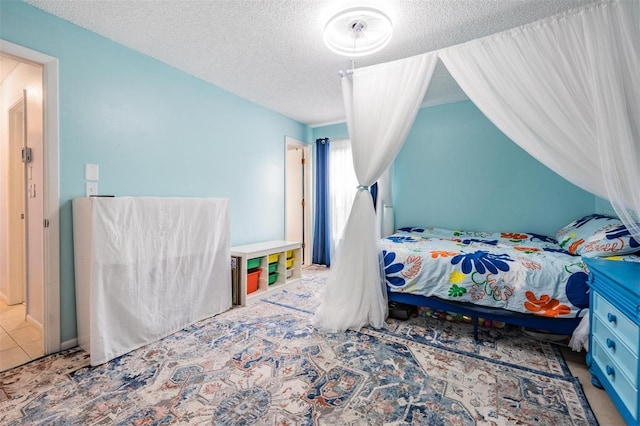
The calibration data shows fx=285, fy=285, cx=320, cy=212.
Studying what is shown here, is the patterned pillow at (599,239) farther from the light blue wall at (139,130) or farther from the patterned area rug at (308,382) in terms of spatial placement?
the light blue wall at (139,130)

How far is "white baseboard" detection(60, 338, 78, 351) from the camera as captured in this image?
2123 millimetres

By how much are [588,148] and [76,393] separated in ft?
10.6

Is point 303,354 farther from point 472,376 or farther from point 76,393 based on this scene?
point 76,393

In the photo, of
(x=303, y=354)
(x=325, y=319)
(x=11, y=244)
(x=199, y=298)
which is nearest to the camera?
(x=303, y=354)

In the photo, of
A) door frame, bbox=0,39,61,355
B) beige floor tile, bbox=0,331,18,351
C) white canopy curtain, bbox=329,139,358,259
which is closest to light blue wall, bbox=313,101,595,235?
white canopy curtain, bbox=329,139,358,259

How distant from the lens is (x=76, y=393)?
1647mm

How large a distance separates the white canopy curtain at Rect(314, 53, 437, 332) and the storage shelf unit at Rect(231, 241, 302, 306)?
1001 millimetres

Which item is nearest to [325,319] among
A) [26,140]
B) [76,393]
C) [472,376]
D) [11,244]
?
[472,376]

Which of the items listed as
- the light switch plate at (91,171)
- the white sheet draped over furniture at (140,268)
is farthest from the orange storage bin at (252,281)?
the light switch plate at (91,171)

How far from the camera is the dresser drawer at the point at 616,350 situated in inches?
49.7

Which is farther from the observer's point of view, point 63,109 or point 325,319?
point 325,319

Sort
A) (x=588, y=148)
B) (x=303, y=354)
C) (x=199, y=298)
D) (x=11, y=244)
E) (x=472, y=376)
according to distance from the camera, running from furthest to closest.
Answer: (x=11, y=244), (x=199, y=298), (x=303, y=354), (x=472, y=376), (x=588, y=148)

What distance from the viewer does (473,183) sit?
373cm

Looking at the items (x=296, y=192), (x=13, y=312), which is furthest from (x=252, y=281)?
(x=13, y=312)
